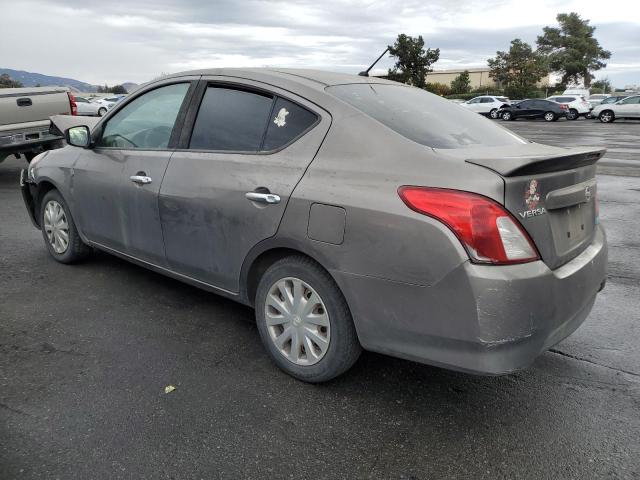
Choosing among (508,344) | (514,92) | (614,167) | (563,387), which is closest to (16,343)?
(508,344)

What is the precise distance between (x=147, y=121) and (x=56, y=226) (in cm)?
159

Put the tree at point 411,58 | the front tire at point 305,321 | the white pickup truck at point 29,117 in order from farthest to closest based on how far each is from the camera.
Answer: the tree at point 411,58
the white pickup truck at point 29,117
the front tire at point 305,321

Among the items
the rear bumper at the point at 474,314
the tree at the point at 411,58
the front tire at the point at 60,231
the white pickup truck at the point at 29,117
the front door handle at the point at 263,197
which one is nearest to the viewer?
the rear bumper at the point at 474,314

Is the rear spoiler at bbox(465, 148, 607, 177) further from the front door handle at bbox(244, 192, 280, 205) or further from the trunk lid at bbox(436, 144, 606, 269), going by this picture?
the front door handle at bbox(244, 192, 280, 205)

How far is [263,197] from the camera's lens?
2.95 meters

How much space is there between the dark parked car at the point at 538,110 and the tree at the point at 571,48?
49.9 metres

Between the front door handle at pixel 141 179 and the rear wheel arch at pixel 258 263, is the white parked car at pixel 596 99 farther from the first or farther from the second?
the rear wheel arch at pixel 258 263

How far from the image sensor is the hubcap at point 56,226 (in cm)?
478

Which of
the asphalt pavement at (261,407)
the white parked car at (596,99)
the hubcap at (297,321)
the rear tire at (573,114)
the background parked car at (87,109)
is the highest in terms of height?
the background parked car at (87,109)

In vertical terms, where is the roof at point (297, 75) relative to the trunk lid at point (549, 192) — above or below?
above

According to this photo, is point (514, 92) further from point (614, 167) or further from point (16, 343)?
point (16, 343)

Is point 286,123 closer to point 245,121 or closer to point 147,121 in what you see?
point 245,121

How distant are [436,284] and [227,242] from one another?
53.7 inches

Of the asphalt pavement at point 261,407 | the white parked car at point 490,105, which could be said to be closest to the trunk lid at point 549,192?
the asphalt pavement at point 261,407
